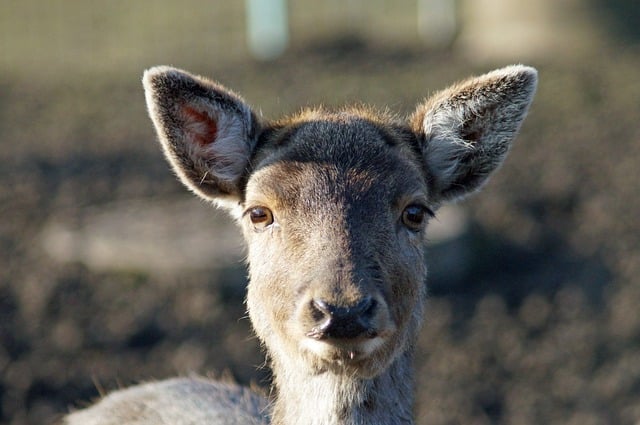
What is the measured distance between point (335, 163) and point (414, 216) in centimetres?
50

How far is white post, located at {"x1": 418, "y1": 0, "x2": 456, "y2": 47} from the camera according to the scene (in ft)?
78.4

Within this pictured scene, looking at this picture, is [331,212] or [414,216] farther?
[414,216]

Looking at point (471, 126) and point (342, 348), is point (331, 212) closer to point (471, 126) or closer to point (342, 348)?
point (342, 348)

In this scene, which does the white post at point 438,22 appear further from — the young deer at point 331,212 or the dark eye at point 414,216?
the dark eye at point 414,216

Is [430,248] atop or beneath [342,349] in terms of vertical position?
beneath

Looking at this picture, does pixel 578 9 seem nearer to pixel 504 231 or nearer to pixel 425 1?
pixel 425 1

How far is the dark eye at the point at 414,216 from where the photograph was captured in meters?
5.65

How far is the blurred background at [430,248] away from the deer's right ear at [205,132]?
1214 mm

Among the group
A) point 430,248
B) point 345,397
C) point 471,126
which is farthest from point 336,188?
point 430,248

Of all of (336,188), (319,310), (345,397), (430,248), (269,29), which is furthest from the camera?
(269,29)

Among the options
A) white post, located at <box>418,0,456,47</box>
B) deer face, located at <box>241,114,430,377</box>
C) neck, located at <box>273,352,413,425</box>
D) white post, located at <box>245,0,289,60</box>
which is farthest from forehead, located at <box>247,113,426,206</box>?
white post, located at <box>418,0,456,47</box>

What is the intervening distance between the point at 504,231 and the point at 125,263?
4353 millimetres

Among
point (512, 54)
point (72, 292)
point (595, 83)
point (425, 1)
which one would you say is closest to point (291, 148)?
point (72, 292)

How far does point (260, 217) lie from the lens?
573 centimetres
